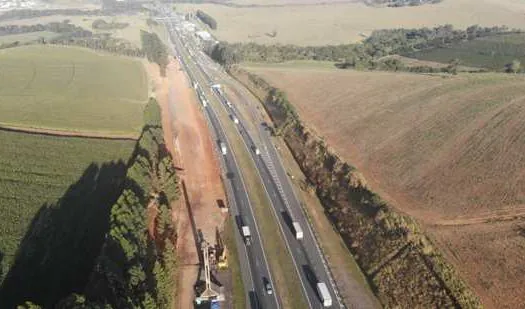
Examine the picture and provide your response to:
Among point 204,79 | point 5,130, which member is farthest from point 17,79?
point 204,79

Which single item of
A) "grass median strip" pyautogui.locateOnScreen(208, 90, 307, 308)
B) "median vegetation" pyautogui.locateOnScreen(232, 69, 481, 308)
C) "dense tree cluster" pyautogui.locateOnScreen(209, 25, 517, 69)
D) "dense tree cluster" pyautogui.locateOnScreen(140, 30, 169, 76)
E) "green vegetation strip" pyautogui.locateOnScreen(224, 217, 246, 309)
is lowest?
"green vegetation strip" pyautogui.locateOnScreen(224, 217, 246, 309)

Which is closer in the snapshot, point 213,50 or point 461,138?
point 461,138

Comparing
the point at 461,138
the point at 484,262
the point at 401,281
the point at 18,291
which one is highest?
the point at 461,138

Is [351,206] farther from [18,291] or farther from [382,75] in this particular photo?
[382,75]

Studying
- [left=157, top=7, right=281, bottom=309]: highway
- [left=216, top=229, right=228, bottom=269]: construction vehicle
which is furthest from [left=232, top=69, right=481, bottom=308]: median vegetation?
[left=216, top=229, right=228, bottom=269]: construction vehicle

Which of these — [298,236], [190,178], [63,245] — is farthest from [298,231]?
[63,245]

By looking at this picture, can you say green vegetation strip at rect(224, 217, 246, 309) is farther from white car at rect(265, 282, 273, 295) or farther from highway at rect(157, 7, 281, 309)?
white car at rect(265, 282, 273, 295)
